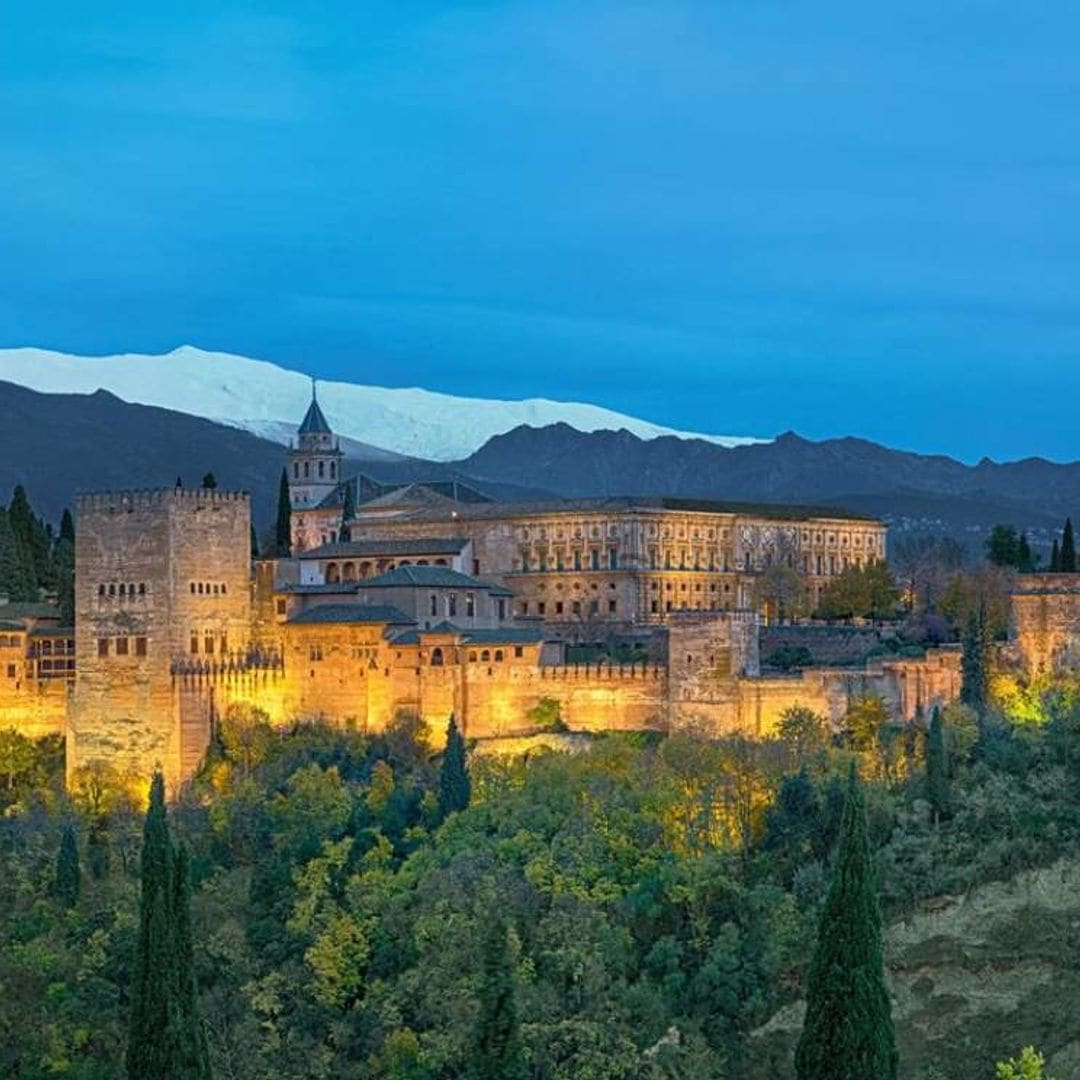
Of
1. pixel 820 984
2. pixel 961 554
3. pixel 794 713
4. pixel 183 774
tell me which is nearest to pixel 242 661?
pixel 183 774

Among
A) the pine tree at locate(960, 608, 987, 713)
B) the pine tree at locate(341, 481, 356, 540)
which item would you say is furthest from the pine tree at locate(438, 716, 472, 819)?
the pine tree at locate(341, 481, 356, 540)

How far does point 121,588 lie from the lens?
57.2m

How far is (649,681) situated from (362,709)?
258 inches

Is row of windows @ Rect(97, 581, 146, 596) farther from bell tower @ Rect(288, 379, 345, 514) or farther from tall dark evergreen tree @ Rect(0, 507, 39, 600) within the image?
bell tower @ Rect(288, 379, 345, 514)

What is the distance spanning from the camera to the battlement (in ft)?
188

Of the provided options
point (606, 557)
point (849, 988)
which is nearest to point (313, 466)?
point (606, 557)

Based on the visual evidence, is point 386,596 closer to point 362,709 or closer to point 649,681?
point 362,709

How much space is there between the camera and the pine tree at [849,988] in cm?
3112

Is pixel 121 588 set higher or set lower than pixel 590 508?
lower

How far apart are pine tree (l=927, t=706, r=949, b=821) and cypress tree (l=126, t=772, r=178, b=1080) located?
51.0ft

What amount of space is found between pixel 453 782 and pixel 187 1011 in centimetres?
1679

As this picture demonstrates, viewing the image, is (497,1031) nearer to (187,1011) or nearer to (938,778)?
(187,1011)

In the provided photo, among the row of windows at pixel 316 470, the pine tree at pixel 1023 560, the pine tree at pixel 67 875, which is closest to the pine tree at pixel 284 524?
the row of windows at pixel 316 470

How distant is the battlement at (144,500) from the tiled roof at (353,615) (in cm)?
337
